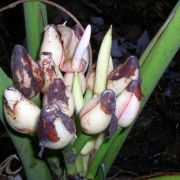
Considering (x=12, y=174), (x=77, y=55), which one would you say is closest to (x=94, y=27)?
(x=12, y=174)

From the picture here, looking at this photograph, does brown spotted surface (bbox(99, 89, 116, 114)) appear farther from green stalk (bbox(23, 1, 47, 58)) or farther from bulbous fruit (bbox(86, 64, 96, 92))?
green stalk (bbox(23, 1, 47, 58))

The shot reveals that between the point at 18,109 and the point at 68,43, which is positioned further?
the point at 68,43

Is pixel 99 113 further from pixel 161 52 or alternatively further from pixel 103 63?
pixel 161 52

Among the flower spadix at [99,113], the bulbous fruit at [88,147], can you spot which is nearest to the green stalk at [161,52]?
the bulbous fruit at [88,147]

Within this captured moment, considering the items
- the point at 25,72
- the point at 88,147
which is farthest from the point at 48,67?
the point at 88,147

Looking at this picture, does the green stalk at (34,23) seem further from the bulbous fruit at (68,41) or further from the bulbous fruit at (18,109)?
the bulbous fruit at (18,109)

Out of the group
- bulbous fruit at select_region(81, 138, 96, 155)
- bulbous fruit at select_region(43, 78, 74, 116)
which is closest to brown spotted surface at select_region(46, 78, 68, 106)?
bulbous fruit at select_region(43, 78, 74, 116)
